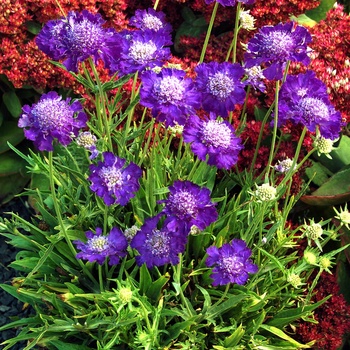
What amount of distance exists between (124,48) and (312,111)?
451 mm

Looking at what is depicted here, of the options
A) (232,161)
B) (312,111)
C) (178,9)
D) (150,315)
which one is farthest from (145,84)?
(178,9)

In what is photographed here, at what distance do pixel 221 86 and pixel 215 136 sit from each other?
0.38 feet

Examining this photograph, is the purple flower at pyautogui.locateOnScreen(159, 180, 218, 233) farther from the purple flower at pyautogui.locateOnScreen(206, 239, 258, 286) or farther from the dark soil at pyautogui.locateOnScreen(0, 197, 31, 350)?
the dark soil at pyautogui.locateOnScreen(0, 197, 31, 350)

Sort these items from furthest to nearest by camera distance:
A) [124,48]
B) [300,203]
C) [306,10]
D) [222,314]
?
[306,10], [300,203], [222,314], [124,48]

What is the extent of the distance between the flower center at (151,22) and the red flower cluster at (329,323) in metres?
0.99

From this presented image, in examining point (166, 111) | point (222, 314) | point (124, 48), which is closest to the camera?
point (166, 111)

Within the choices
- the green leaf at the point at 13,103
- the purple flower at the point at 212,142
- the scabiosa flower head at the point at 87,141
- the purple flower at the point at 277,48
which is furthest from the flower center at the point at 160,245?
the green leaf at the point at 13,103

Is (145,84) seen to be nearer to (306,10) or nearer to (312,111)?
(312,111)

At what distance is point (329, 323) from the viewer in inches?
72.8

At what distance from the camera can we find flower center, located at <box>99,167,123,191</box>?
3.96 ft

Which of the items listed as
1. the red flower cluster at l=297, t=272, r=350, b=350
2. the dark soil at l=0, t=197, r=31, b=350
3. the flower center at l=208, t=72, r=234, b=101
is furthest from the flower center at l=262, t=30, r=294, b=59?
the dark soil at l=0, t=197, r=31, b=350

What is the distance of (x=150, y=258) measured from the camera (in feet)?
4.29

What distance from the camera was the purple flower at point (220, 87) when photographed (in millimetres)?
1220

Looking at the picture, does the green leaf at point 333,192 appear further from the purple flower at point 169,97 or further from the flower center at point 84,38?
the flower center at point 84,38
